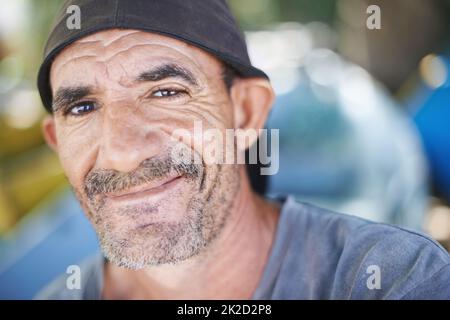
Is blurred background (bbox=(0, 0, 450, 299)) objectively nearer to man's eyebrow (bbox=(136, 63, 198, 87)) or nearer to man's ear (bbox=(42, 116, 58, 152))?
man's ear (bbox=(42, 116, 58, 152))

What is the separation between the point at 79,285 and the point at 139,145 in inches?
20.8

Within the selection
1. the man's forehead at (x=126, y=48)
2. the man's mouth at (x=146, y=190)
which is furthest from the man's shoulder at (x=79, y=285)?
the man's forehead at (x=126, y=48)

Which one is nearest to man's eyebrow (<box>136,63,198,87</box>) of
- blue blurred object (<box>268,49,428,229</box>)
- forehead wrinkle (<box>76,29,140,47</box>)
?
forehead wrinkle (<box>76,29,140,47</box>)

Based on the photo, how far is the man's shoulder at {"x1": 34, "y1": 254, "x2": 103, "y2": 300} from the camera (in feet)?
5.28

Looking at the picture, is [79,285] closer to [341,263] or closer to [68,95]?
[68,95]

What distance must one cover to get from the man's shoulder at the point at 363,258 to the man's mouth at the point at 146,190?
1.21ft

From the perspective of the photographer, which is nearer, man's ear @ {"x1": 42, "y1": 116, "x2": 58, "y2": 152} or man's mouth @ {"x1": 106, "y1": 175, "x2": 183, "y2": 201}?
man's mouth @ {"x1": 106, "y1": 175, "x2": 183, "y2": 201}

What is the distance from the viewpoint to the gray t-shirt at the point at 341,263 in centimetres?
125

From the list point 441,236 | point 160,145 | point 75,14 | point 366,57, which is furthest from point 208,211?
point 366,57

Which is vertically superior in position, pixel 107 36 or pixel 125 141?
pixel 107 36

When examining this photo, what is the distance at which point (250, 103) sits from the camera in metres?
1.62

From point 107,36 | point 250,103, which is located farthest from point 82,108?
point 250,103

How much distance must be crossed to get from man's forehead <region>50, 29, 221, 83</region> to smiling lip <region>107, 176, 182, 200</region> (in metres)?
0.28

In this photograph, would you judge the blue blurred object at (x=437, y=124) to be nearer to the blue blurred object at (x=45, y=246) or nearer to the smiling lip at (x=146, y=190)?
the blue blurred object at (x=45, y=246)
